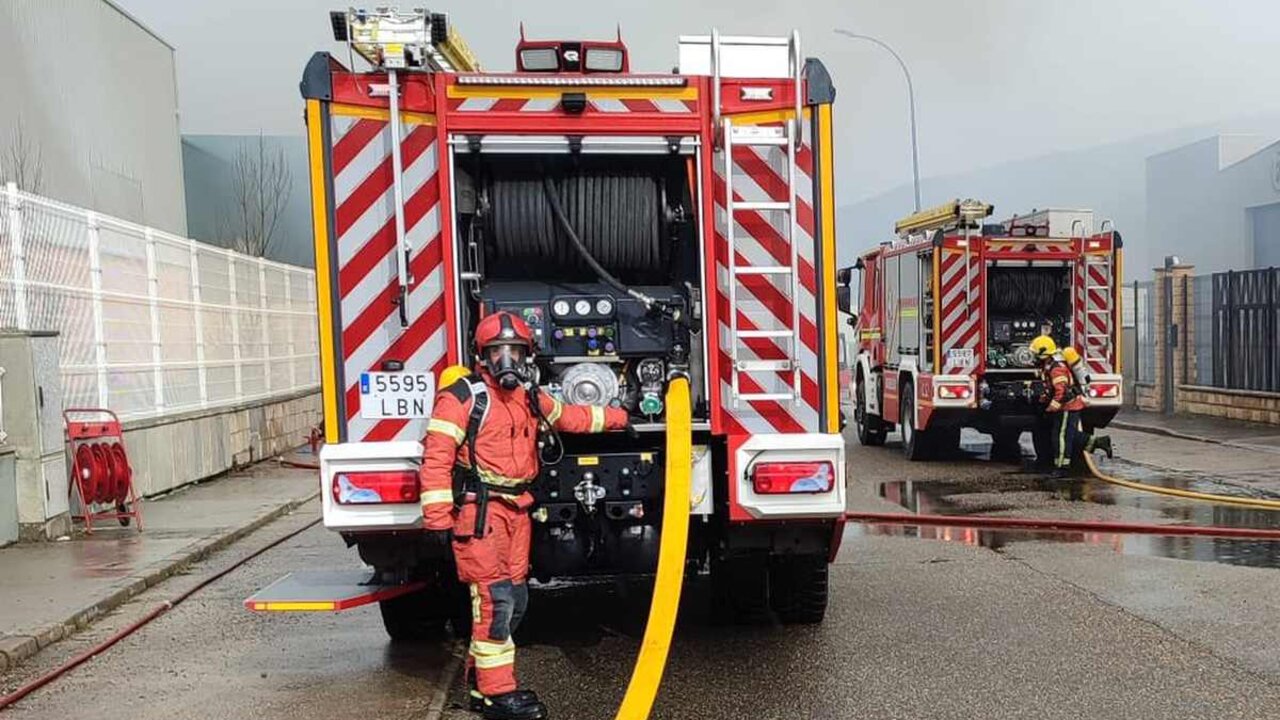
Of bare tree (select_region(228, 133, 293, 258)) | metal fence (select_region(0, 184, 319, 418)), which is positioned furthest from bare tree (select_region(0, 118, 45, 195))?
bare tree (select_region(228, 133, 293, 258))

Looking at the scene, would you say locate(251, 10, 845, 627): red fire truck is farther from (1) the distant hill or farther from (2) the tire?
(1) the distant hill

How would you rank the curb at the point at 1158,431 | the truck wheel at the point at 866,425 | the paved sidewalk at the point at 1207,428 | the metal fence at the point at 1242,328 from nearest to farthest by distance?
the paved sidewalk at the point at 1207,428 → the curb at the point at 1158,431 → the truck wheel at the point at 866,425 → the metal fence at the point at 1242,328

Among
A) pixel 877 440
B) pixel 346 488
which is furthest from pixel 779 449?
pixel 877 440

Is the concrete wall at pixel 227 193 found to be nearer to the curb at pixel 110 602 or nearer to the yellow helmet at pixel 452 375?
the curb at pixel 110 602

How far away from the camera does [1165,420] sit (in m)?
17.9

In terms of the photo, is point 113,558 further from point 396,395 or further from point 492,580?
point 492,580

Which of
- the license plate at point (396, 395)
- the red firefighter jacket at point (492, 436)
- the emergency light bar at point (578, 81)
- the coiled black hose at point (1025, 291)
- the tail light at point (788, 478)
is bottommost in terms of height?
the tail light at point (788, 478)

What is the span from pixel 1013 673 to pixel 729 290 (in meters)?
2.16

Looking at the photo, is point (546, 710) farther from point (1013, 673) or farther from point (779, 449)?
point (1013, 673)

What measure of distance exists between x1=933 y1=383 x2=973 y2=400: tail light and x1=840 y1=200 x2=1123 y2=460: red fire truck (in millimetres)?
12

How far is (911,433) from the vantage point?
1398 centimetres

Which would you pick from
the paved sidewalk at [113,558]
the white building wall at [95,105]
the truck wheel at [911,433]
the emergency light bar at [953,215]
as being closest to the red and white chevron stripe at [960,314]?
the emergency light bar at [953,215]

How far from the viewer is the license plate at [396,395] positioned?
16.1ft

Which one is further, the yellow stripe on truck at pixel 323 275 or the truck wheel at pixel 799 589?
the truck wheel at pixel 799 589
